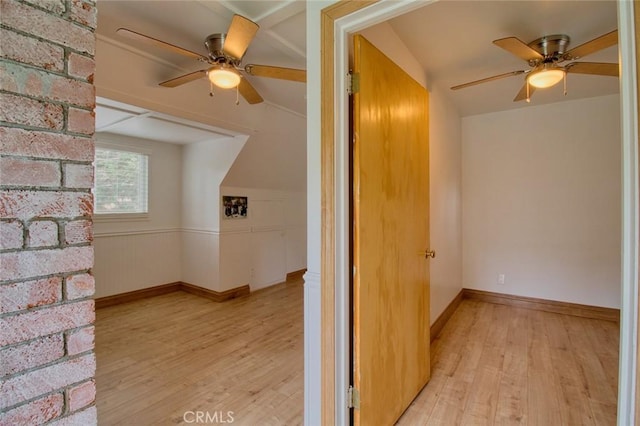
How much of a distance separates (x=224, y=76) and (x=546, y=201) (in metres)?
3.73

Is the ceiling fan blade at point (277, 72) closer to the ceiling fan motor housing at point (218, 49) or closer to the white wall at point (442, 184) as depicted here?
the ceiling fan motor housing at point (218, 49)

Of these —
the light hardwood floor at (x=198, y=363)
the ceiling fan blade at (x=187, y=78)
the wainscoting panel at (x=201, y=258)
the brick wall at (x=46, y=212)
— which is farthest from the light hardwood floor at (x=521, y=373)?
the wainscoting panel at (x=201, y=258)

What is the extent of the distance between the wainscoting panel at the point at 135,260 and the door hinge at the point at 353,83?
11.5 ft

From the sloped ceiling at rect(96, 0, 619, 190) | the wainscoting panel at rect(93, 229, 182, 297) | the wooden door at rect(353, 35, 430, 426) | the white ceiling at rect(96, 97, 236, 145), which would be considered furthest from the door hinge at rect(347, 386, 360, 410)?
the wainscoting panel at rect(93, 229, 182, 297)

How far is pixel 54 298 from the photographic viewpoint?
80 cm

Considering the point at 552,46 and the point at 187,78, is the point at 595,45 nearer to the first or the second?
the point at 552,46

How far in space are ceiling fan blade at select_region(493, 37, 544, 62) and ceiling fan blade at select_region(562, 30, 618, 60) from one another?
0.54 feet

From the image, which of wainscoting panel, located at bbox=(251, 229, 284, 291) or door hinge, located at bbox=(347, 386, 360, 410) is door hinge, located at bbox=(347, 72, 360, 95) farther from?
wainscoting panel, located at bbox=(251, 229, 284, 291)

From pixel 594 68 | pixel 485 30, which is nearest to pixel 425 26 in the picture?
pixel 485 30

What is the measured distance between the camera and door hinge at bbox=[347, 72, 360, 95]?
1463 mm

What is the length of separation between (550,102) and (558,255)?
1.76m

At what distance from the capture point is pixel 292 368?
239cm

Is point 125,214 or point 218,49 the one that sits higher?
point 218,49

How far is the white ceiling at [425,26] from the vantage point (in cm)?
178
